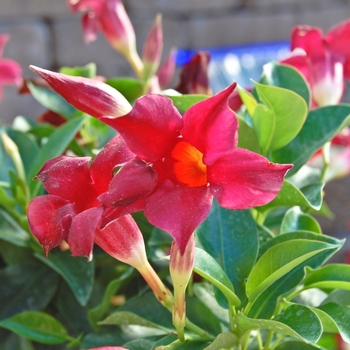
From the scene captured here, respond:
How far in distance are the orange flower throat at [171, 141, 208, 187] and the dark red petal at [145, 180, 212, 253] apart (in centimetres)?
1

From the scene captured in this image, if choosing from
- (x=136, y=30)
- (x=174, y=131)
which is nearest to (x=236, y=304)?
(x=174, y=131)

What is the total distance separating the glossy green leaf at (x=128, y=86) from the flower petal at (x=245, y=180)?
15.8 inches

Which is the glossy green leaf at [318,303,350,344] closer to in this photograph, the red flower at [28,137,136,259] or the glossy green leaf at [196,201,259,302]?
the glossy green leaf at [196,201,259,302]

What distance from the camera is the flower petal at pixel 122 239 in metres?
0.34

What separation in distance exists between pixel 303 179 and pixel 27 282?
0.33 m

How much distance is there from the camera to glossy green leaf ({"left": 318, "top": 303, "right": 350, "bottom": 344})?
14.5 inches

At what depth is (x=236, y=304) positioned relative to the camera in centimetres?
39

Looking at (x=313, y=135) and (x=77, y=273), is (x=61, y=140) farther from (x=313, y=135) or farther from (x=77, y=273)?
(x=313, y=135)

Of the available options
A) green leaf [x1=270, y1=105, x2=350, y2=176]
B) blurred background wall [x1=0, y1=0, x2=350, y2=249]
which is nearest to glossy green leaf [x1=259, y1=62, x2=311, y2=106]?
green leaf [x1=270, y1=105, x2=350, y2=176]

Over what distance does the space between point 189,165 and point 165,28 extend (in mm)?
1869

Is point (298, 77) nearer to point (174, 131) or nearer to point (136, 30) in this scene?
point (174, 131)

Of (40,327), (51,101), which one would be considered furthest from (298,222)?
(51,101)

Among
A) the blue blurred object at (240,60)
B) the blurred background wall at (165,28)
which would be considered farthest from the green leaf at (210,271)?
the blurred background wall at (165,28)

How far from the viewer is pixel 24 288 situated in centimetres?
59
